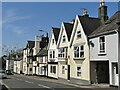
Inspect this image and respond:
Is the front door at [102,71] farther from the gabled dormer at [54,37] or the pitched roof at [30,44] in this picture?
the pitched roof at [30,44]

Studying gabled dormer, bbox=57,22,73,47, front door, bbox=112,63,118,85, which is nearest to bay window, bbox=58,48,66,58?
gabled dormer, bbox=57,22,73,47

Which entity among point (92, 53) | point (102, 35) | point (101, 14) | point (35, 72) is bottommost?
point (35, 72)

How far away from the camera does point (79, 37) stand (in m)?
35.2

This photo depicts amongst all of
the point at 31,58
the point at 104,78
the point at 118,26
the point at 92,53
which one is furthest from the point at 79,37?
the point at 31,58

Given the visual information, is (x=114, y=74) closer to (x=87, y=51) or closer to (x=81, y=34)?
(x=87, y=51)

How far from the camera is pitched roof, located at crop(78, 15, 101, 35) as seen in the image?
3415 cm

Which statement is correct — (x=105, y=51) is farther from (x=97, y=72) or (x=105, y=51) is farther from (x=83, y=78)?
(x=83, y=78)

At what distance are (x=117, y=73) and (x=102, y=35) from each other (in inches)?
195

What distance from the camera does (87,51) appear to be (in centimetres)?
3234

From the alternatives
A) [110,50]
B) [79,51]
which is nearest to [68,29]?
[79,51]

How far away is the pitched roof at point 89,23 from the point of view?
1345 inches

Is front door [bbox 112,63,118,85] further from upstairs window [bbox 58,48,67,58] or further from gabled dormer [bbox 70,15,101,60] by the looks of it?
upstairs window [bbox 58,48,67,58]

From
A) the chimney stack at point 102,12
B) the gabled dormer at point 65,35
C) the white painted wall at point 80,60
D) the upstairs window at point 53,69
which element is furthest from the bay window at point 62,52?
the chimney stack at point 102,12

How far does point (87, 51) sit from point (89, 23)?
17.5 ft
